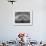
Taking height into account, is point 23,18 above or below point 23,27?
above

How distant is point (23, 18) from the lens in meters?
4.86

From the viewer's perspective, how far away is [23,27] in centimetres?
487

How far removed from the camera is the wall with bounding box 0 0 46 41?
4828mm

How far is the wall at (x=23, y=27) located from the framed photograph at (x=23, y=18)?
14 centimetres

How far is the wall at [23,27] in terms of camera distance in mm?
4828

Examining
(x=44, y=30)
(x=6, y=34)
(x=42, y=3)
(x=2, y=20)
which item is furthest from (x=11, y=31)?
(x=42, y=3)

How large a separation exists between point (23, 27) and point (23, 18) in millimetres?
313

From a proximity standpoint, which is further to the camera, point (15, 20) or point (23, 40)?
point (15, 20)

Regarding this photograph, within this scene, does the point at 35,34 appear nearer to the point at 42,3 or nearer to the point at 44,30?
the point at 44,30

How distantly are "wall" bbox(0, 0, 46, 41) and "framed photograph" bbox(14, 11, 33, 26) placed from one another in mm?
138

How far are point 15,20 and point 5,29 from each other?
18.6 inches

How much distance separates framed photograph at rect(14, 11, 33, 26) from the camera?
15.9 ft

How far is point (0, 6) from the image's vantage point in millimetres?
4910

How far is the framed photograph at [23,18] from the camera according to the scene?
4840 millimetres
